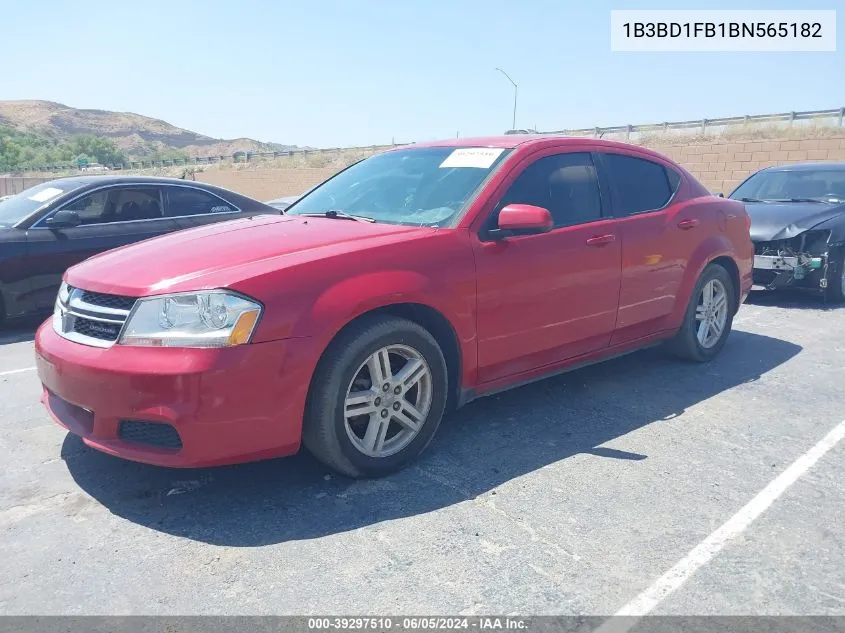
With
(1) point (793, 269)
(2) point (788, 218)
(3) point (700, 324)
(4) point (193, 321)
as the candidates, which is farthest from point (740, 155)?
(4) point (193, 321)

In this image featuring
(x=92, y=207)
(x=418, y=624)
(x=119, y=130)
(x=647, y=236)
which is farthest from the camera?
(x=119, y=130)

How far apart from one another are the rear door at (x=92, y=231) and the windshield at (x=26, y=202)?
22cm

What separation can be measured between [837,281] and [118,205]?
772cm

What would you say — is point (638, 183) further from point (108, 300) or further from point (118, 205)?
point (118, 205)

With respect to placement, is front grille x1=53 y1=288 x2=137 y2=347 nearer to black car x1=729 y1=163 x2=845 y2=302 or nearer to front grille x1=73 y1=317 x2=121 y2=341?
front grille x1=73 y1=317 x2=121 y2=341

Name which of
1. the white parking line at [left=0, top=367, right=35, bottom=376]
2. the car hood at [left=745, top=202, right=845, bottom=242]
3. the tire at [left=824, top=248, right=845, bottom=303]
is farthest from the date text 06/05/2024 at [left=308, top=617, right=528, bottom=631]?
the tire at [left=824, top=248, right=845, bottom=303]

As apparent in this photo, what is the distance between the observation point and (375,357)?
3354 mm

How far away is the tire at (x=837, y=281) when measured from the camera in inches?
311

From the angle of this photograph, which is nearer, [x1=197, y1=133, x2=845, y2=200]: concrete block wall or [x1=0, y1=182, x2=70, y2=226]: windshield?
[x1=0, y1=182, x2=70, y2=226]: windshield

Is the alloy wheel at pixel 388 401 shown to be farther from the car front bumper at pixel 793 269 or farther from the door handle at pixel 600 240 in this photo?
the car front bumper at pixel 793 269

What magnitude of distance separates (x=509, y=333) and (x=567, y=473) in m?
0.81

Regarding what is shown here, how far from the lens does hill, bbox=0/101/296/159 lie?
4734 inches

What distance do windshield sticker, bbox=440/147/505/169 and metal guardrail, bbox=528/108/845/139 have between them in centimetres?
2182

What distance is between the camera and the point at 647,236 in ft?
15.6
